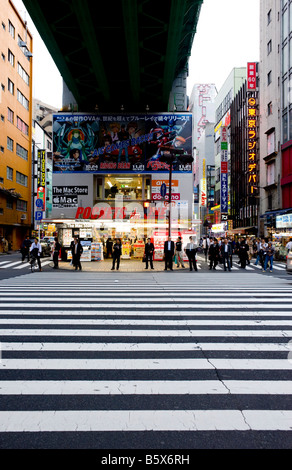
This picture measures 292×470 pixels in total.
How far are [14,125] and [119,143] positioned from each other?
77.7ft

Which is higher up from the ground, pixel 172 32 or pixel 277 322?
pixel 172 32

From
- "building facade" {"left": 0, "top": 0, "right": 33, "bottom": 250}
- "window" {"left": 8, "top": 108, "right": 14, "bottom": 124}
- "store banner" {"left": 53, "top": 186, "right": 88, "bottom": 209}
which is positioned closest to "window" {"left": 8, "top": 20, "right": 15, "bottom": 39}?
"building facade" {"left": 0, "top": 0, "right": 33, "bottom": 250}

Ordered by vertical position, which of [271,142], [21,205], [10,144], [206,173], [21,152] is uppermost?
[206,173]

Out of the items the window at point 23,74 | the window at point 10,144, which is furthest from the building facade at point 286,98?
the window at point 23,74

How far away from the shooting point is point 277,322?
8109 millimetres

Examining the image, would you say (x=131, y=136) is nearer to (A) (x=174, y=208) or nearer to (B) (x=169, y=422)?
(A) (x=174, y=208)

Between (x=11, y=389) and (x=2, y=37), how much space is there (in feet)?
176

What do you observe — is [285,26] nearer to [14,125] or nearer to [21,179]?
[14,125]

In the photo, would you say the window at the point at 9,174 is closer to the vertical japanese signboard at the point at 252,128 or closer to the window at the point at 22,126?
the window at the point at 22,126

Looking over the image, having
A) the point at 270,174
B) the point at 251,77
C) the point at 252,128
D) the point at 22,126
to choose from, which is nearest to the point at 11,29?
the point at 22,126

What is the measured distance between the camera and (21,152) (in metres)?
57.5

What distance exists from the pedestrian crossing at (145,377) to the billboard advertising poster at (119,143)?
2777cm

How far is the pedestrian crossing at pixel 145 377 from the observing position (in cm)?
351

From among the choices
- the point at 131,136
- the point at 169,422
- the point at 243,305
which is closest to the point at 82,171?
the point at 131,136
